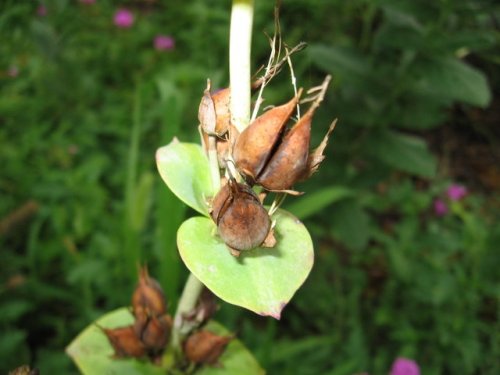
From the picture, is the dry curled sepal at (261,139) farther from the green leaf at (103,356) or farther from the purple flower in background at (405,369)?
the purple flower in background at (405,369)

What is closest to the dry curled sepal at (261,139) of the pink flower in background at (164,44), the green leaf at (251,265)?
the green leaf at (251,265)

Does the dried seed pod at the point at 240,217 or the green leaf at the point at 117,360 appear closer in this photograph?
the dried seed pod at the point at 240,217

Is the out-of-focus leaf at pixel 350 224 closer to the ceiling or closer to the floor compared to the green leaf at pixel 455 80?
closer to the floor

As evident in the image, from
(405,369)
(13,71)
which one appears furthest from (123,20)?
(405,369)

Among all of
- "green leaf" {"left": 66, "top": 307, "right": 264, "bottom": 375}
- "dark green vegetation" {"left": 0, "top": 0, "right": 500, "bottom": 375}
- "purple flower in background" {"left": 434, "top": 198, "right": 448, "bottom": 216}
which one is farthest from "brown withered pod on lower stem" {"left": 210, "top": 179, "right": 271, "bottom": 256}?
"purple flower in background" {"left": 434, "top": 198, "right": 448, "bottom": 216}

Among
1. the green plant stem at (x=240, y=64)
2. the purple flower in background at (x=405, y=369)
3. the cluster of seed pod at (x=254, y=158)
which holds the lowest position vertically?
the purple flower in background at (x=405, y=369)

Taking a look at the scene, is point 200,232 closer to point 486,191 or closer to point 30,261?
point 30,261

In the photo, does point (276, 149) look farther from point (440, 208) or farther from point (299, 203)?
point (440, 208)
